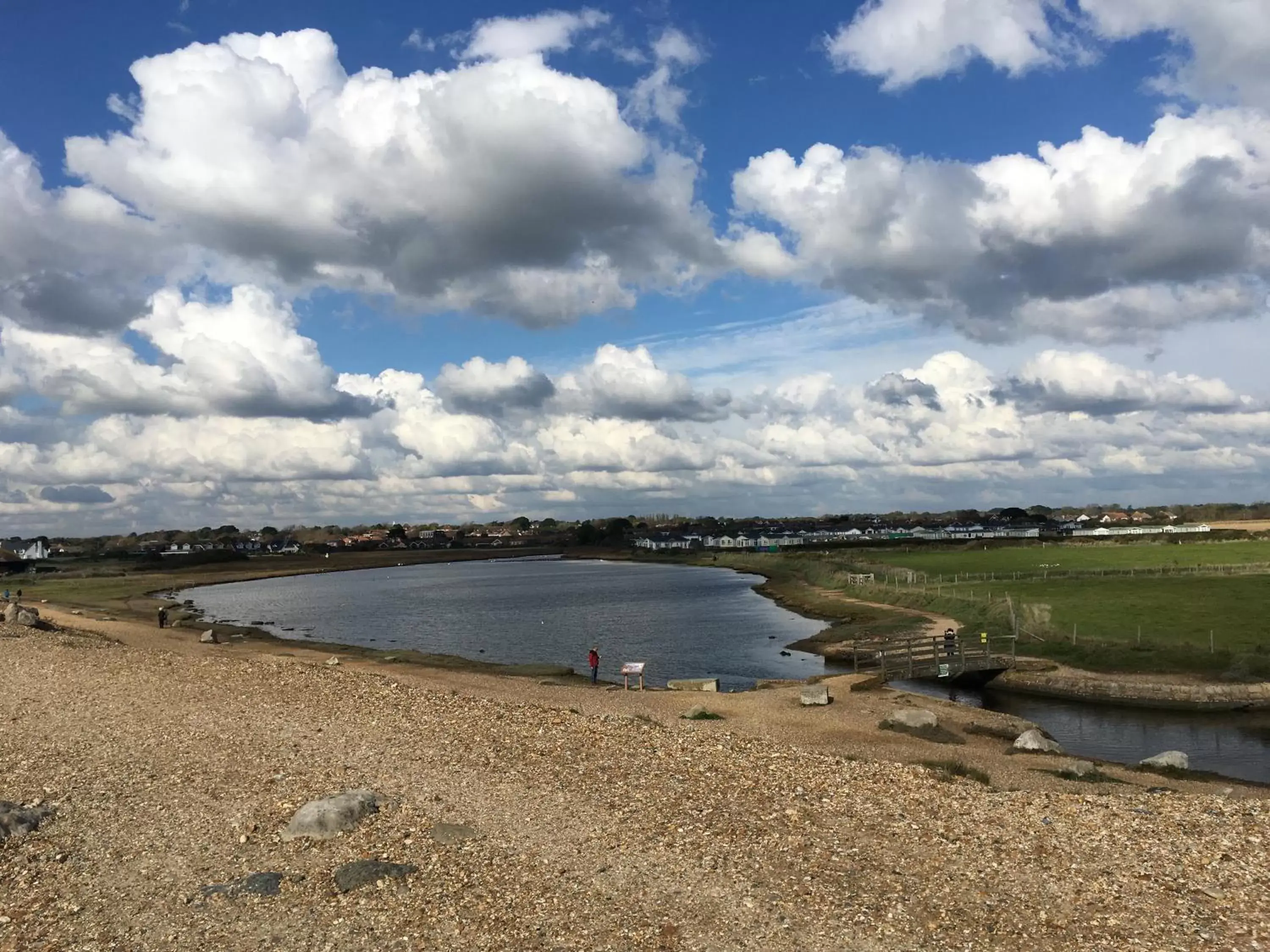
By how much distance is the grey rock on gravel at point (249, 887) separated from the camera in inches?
469

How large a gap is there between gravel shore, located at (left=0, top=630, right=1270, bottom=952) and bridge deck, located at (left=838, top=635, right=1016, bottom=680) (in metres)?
15.9

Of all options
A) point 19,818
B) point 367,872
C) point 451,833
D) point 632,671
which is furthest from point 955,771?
point 19,818

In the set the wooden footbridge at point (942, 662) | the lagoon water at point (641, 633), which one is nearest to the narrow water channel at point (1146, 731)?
the lagoon water at point (641, 633)

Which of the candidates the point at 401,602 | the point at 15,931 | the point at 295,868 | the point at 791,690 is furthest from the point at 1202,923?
the point at 401,602

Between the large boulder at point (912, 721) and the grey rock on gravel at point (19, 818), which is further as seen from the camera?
the large boulder at point (912, 721)

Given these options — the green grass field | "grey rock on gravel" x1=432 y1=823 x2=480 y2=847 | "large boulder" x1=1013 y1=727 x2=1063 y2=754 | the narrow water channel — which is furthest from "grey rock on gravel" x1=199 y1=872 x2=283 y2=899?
the green grass field

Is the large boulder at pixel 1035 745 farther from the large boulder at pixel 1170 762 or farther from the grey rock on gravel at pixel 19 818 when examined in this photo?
the grey rock on gravel at pixel 19 818

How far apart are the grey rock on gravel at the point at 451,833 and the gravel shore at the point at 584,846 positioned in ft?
0.62

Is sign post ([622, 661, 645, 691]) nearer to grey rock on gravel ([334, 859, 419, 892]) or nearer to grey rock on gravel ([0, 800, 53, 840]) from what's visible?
grey rock on gravel ([334, 859, 419, 892])

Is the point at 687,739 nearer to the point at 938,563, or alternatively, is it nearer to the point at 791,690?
the point at 791,690

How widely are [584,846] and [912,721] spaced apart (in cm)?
A: 1617

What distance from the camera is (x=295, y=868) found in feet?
41.9

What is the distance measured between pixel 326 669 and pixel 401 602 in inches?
2789

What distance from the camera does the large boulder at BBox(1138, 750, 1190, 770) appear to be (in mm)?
23938
